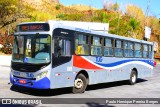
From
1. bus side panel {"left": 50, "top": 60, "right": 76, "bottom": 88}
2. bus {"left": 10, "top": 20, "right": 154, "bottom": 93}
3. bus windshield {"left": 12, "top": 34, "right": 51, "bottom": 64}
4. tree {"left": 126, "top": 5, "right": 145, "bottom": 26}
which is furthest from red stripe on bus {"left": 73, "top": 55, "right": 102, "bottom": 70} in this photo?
tree {"left": 126, "top": 5, "right": 145, "bottom": 26}

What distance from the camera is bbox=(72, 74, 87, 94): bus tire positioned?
13.9 metres

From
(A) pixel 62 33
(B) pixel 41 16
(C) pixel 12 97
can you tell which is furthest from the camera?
(B) pixel 41 16

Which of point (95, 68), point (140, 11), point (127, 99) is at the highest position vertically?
point (140, 11)

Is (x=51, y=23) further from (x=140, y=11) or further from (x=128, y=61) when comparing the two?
(x=140, y=11)

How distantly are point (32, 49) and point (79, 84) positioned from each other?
273cm

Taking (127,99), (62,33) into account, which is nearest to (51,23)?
(62,33)

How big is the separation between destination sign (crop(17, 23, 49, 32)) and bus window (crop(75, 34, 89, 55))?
168 cm

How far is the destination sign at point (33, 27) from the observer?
41.7ft

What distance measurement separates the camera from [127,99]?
1338 cm

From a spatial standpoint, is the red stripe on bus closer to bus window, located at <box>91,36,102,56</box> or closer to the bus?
the bus

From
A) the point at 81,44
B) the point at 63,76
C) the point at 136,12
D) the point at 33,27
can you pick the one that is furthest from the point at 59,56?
the point at 136,12

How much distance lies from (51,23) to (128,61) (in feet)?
23.6

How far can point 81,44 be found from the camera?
14.2 metres

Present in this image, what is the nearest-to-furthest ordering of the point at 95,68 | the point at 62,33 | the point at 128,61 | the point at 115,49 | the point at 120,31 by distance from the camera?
the point at 62,33
the point at 95,68
the point at 115,49
the point at 128,61
the point at 120,31
